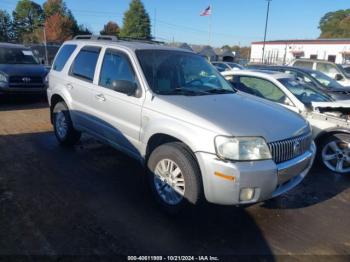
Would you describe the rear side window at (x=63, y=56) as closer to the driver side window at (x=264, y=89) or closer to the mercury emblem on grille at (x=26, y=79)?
the driver side window at (x=264, y=89)

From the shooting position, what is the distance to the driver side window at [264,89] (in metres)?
6.30

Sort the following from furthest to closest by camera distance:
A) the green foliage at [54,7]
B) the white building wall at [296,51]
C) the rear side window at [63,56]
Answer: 1. the green foliage at [54,7]
2. the white building wall at [296,51]
3. the rear side window at [63,56]

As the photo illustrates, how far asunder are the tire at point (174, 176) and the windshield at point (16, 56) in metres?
8.78

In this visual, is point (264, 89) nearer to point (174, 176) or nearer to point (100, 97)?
point (100, 97)

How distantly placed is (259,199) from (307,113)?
10.0ft

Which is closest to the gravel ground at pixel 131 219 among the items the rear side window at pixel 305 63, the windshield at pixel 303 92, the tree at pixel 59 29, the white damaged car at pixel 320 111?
the white damaged car at pixel 320 111

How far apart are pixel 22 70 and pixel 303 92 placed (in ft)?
26.6

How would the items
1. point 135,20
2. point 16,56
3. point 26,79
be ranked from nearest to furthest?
point 26,79 < point 16,56 < point 135,20

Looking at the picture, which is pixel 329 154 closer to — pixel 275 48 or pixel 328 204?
pixel 328 204

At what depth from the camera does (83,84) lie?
520 cm

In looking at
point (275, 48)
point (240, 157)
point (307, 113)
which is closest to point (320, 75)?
point (307, 113)

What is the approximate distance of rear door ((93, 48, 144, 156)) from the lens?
423cm

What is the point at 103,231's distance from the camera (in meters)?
3.45

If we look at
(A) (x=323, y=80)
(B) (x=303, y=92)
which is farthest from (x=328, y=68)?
(B) (x=303, y=92)
